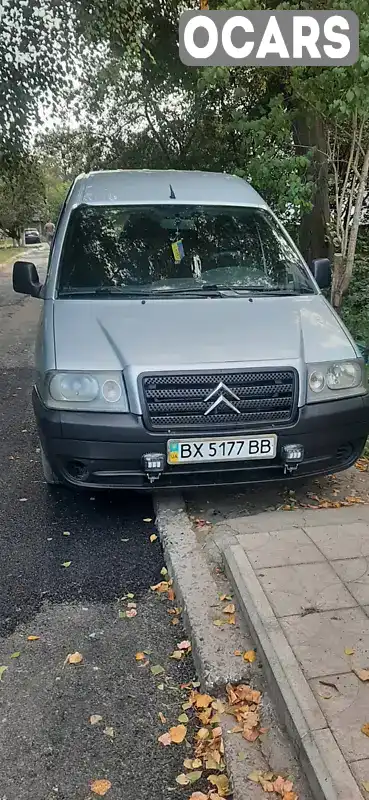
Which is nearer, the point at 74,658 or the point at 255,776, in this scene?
the point at 255,776

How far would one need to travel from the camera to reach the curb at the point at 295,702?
2023 mm

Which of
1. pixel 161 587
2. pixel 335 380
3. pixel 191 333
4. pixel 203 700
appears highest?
pixel 191 333

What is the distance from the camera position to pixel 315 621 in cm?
281

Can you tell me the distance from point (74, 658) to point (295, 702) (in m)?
1.01

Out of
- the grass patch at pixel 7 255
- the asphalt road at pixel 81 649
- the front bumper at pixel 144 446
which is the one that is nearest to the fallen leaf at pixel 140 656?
the asphalt road at pixel 81 649

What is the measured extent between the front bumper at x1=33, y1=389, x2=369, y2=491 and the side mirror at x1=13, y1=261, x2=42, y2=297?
1.31m

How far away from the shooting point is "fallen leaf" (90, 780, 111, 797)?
219 cm

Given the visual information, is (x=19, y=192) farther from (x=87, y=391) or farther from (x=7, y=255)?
(x=87, y=391)

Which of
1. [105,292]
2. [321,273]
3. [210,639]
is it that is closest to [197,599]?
[210,639]

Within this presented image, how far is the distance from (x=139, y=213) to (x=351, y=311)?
5.18 m

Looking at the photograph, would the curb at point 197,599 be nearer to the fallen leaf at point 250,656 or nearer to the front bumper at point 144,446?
the fallen leaf at point 250,656

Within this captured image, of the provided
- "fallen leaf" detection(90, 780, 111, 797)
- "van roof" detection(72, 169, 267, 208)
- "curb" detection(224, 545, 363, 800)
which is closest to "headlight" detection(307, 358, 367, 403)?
"curb" detection(224, 545, 363, 800)

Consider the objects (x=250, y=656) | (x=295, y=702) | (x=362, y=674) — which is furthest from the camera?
(x=250, y=656)

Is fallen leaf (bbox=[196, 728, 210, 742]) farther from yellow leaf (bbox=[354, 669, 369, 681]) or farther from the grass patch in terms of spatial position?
the grass patch
